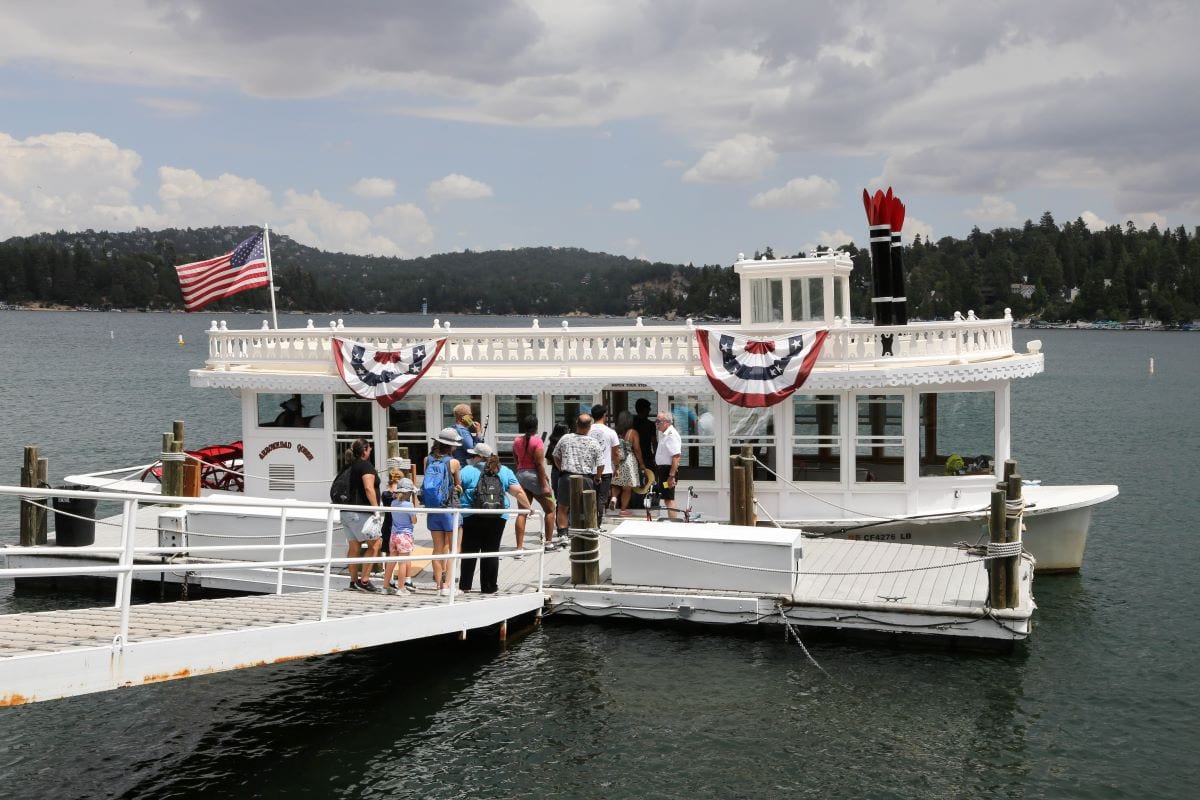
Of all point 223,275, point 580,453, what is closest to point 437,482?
point 580,453

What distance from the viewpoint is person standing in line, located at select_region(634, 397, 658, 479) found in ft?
63.3

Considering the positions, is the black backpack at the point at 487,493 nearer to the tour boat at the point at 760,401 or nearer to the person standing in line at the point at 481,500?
the person standing in line at the point at 481,500

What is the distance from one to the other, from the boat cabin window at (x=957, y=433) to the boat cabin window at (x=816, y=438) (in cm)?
152

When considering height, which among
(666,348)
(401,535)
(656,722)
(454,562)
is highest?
(666,348)

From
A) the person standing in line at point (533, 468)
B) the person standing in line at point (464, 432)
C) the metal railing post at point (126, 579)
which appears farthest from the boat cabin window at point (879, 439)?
the metal railing post at point (126, 579)

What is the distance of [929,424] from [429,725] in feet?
33.5

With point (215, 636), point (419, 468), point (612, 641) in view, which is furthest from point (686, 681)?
point (419, 468)

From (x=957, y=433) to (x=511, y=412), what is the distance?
7404 mm

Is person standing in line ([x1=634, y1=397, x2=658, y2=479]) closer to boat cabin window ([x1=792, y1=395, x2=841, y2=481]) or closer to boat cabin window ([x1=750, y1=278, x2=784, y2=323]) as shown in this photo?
boat cabin window ([x1=792, y1=395, x2=841, y2=481])

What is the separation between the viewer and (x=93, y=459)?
40.2m

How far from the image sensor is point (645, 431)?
19.4 metres

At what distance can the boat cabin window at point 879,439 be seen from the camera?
61.8 ft

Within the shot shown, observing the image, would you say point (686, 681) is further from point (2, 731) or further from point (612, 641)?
point (2, 731)

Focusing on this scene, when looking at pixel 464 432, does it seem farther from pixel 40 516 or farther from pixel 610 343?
pixel 40 516
